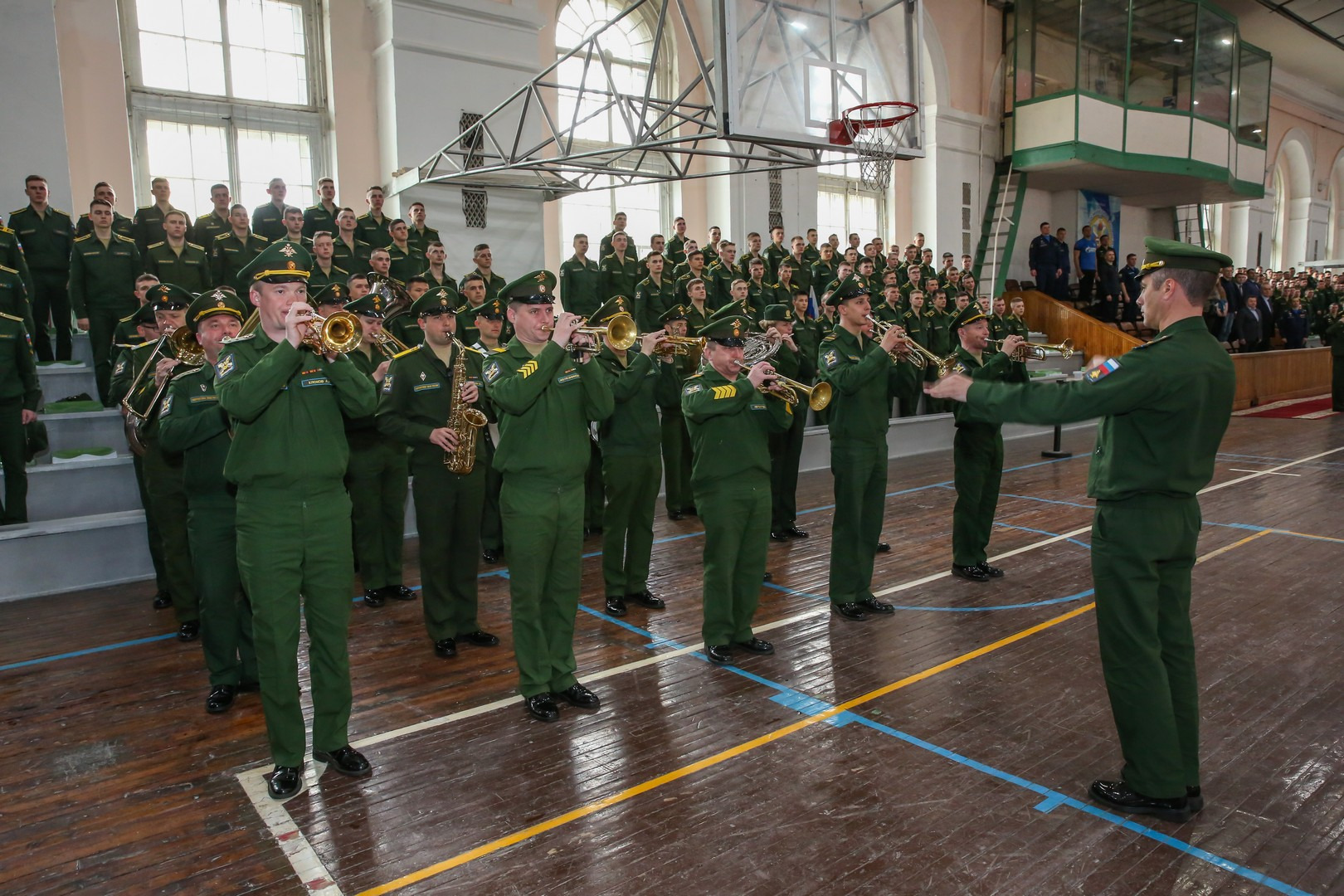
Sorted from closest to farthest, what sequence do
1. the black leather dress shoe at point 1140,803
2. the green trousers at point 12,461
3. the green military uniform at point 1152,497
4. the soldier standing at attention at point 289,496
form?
the green military uniform at point 1152,497 < the black leather dress shoe at point 1140,803 < the soldier standing at attention at point 289,496 < the green trousers at point 12,461

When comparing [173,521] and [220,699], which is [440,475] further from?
→ [173,521]

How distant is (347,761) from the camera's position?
12.2ft

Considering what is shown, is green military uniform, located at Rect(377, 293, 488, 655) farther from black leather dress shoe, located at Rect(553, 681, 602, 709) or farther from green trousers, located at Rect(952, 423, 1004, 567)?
green trousers, located at Rect(952, 423, 1004, 567)

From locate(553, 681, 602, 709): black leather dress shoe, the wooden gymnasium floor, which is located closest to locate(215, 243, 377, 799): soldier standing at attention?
the wooden gymnasium floor

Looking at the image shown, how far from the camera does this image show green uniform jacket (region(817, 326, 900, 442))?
554 cm

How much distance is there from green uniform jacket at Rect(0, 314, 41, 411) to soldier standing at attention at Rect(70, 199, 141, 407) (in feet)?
5.40

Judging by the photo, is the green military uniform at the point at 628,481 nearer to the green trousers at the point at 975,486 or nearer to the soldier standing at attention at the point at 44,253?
the green trousers at the point at 975,486

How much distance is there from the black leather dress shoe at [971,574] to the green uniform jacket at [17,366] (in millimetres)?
7203

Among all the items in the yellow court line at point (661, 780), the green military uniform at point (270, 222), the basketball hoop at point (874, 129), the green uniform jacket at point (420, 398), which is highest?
the basketball hoop at point (874, 129)

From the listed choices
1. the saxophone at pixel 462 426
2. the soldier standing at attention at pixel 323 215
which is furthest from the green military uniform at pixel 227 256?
the saxophone at pixel 462 426

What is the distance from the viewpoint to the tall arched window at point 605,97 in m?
14.8

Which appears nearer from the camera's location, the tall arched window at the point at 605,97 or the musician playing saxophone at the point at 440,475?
the musician playing saxophone at the point at 440,475

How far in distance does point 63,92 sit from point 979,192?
17393 millimetres

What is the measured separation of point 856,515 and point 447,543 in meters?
2.53
